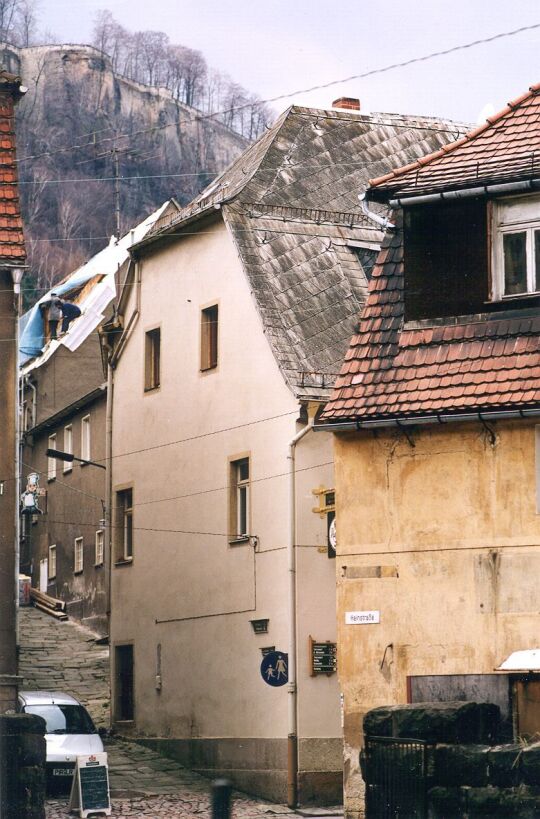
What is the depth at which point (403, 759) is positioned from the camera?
19.6 m

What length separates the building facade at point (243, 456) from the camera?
30703 millimetres

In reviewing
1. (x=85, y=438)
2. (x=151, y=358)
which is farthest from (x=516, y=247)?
(x=85, y=438)

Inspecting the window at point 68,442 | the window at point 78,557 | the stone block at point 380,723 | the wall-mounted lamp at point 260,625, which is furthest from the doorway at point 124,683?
the stone block at point 380,723

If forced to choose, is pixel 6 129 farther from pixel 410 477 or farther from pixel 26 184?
pixel 26 184

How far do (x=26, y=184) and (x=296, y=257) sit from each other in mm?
42930

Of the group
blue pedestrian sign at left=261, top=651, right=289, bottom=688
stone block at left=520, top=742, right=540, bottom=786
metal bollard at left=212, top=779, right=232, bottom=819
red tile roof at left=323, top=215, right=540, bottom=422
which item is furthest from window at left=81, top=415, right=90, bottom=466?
metal bollard at left=212, top=779, right=232, bottom=819

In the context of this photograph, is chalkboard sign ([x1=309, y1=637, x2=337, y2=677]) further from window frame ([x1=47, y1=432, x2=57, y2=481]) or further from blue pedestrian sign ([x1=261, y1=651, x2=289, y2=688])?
window frame ([x1=47, y1=432, x2=57, y2=481])

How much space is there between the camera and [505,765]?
18.2 meters

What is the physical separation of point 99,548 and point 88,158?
3216 centimetres

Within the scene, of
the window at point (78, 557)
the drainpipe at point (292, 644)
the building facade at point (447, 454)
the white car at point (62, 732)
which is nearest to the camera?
the building facade at point (447, 454)

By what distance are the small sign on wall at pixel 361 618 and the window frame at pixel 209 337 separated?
11024 mm

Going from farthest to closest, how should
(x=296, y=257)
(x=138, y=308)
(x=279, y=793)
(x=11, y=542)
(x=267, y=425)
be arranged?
(x=138, y=308) → (x=296, y=257) → (x=267, y=425) → (x=279, y=793) → (x=11, y=542)

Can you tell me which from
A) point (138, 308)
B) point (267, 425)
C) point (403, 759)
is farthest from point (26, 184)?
point (403, 759)

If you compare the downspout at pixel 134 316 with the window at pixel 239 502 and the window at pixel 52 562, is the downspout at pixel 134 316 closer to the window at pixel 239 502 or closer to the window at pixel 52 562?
the window at pixel 239 502
